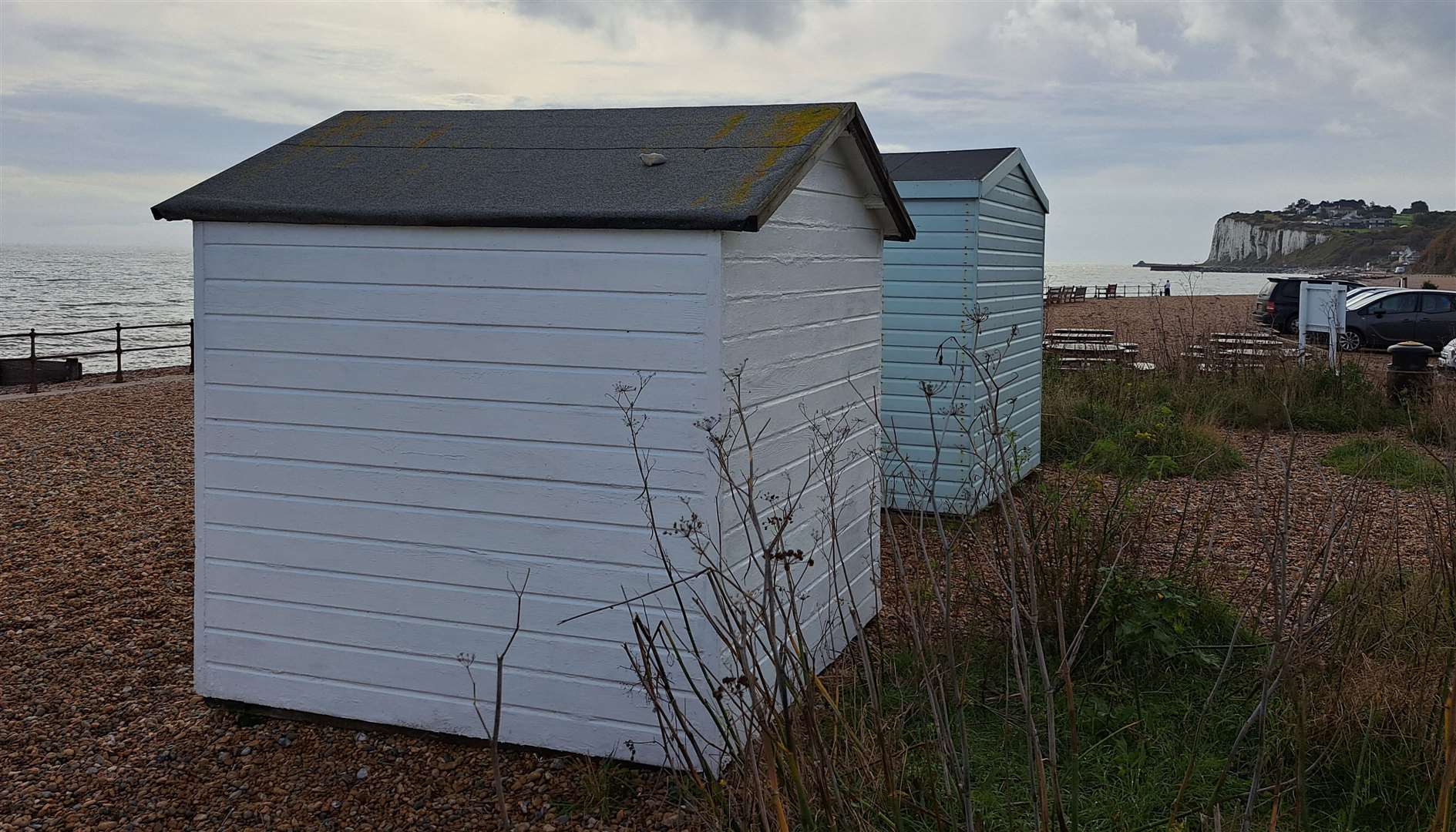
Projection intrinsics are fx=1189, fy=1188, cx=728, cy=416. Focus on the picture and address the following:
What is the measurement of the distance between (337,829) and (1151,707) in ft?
10.4

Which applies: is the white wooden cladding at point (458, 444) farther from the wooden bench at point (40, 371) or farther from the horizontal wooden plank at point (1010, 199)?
the wooden bench at point (40, 371)

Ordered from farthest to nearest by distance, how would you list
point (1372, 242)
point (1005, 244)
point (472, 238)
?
point (1372, 242)
point (1005, 244)
point (472, 238)

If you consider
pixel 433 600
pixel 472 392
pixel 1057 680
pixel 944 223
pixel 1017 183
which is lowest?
pixel 1057 680

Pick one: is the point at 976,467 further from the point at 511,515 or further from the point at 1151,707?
the point at 511,515

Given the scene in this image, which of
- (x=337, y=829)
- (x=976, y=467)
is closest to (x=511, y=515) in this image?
(x=337, y=829)

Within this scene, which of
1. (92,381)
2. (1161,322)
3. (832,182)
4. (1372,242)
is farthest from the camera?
(1372,242)

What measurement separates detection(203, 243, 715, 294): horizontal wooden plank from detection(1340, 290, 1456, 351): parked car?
73.8ft

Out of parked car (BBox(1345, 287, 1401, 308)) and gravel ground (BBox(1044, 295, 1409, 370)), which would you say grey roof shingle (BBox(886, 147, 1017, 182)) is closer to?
gravel ground (BBox(1044, 295, 1409, 370))

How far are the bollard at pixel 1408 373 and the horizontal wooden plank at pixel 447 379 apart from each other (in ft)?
36.6

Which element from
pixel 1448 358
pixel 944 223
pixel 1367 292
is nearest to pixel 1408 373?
pixel 1448 358

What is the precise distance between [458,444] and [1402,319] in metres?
23.8

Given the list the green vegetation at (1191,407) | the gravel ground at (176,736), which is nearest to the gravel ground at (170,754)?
the gravel ground at (176,736)

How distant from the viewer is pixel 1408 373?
12.9 m

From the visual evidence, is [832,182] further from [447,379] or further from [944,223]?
[944,223]
